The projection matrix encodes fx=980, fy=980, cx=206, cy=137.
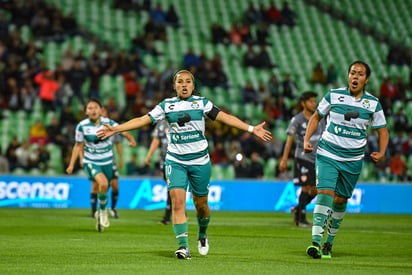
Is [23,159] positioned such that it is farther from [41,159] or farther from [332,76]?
[332,76]

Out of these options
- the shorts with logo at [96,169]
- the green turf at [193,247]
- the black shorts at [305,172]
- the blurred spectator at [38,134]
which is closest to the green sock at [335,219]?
the green turf at [193,247]

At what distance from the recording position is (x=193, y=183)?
1276cm

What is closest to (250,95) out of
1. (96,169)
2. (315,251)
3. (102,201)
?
(96,169)

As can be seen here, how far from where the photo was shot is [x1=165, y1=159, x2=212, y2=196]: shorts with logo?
12.5 meters

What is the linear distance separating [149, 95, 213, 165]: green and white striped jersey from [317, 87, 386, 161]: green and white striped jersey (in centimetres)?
159

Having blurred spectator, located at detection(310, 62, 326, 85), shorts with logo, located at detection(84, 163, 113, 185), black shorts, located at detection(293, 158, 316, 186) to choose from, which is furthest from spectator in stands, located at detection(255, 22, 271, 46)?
shorts with logo, located at detection(84, 163, 113, 185)

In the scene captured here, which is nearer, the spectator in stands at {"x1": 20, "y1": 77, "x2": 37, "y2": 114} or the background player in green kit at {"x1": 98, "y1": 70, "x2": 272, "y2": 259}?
the background player in green kit at {"x1": 98, "y1": 70, "x2": 272, "y2": 259}

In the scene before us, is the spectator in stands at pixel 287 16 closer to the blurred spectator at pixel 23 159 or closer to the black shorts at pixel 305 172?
the blurred spectator at pixel 23 159

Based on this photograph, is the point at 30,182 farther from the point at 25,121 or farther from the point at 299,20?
the point at 299,20

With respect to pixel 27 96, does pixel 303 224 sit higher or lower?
lower

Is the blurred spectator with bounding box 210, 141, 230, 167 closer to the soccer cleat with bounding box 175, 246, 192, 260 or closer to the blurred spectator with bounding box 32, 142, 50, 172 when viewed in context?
the blurred spectator with bounding box 32, 142, 50, 172

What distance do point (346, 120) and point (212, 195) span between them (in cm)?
1516

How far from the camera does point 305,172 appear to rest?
64.3 ft

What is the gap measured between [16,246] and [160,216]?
9.77 metres
